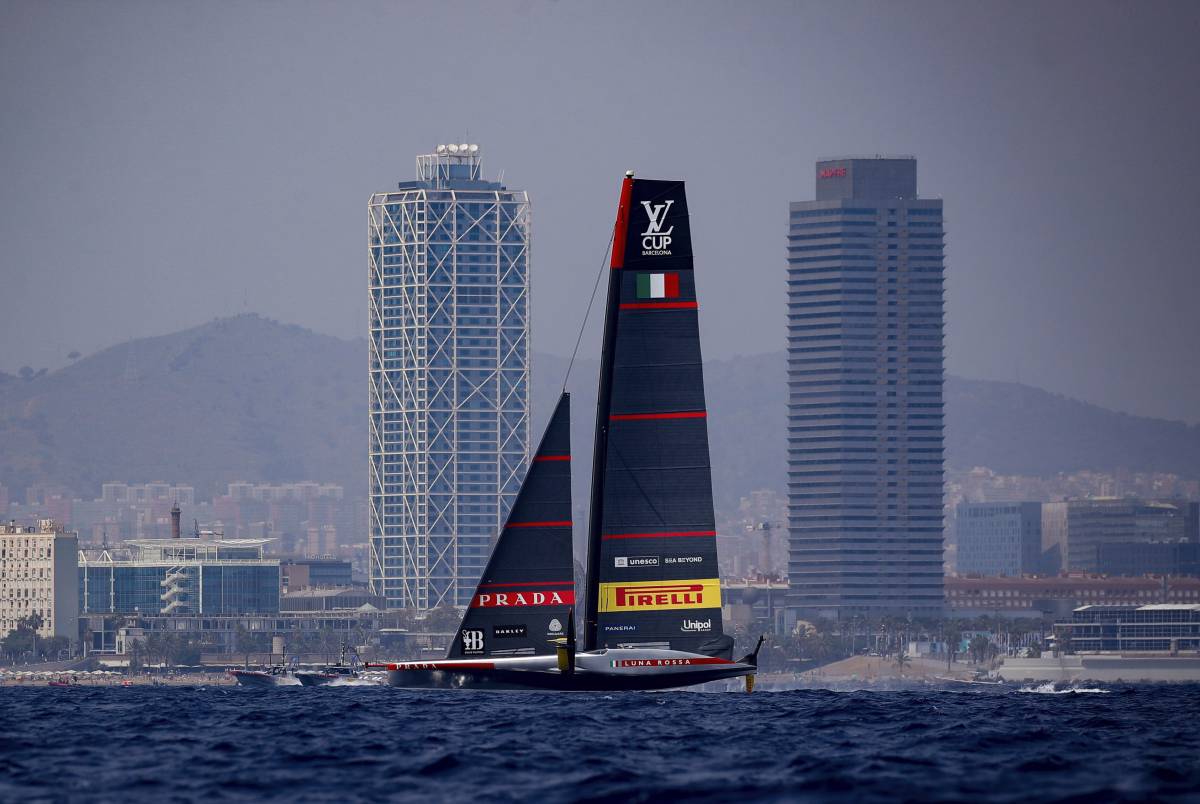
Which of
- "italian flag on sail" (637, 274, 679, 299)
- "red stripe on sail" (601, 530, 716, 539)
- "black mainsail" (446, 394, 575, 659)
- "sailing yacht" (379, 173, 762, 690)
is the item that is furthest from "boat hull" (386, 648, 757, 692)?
"italian flag on sail" (637, 274, 679, 299)

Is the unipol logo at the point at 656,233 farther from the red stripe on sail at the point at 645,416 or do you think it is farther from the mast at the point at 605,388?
the red stripe on sail at the point at 645,416

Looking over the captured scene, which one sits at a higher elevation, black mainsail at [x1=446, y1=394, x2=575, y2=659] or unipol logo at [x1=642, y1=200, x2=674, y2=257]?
unipol logo at [x1=642, y1=200, x2=674, y2=257]

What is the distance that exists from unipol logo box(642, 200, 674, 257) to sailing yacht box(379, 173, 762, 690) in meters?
0.03

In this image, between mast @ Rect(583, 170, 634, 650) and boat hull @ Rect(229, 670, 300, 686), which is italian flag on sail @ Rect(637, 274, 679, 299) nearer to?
mast @ Rect(583, 170, 634, 650)

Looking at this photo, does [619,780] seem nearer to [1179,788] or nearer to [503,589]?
[1179,788]

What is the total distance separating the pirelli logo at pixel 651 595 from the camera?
63.5m

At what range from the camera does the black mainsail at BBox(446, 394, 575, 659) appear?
6625cm

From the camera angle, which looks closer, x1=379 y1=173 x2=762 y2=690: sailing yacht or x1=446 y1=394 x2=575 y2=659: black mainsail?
x1=379 y1=173 x2=762 y2=690: sailing yacht

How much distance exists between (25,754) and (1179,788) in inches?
863

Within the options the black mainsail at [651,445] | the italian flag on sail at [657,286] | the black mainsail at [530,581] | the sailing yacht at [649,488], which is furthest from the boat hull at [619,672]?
the italian flag on sail at [657,286]

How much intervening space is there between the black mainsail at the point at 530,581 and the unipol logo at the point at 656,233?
17.7ft

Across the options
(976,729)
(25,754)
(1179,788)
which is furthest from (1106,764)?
(25,754)

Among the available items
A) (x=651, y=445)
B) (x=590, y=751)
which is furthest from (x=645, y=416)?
(x=590, y=751)

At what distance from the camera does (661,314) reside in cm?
6291
